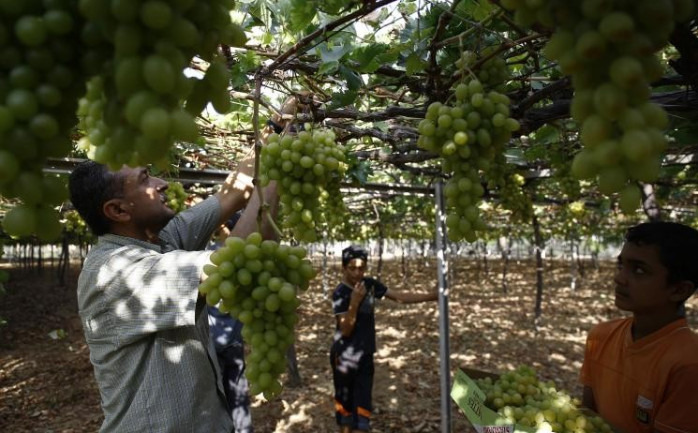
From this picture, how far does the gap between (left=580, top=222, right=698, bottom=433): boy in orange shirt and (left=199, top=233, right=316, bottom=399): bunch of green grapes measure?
5.43 feet

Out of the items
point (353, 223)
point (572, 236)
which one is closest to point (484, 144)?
point (353, 223)

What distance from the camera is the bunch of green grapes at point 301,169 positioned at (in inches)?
63.7

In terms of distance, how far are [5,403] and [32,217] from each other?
25.9 ft

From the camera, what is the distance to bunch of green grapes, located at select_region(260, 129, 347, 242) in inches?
63.7

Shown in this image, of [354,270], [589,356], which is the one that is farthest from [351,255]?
[589,356]

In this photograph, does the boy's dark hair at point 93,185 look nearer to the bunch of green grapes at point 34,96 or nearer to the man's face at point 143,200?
the man's face at point 143,200

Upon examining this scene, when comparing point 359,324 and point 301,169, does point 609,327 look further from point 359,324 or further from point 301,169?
point 359,324

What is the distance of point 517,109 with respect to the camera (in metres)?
1.95

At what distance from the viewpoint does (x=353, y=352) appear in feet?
16.1

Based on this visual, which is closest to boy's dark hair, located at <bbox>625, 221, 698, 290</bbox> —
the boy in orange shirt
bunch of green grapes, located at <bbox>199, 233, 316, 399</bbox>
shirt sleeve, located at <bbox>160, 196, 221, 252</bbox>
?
the boy in orange shirt

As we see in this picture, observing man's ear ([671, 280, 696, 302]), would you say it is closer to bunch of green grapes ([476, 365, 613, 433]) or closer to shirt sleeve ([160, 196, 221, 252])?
bunch of green grapes ([476, 365, 613, 433])

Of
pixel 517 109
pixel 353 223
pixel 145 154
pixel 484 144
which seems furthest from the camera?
pixel 353 223

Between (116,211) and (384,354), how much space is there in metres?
7.29

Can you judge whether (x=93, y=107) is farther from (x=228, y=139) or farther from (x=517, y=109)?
(x=228, y=139)
